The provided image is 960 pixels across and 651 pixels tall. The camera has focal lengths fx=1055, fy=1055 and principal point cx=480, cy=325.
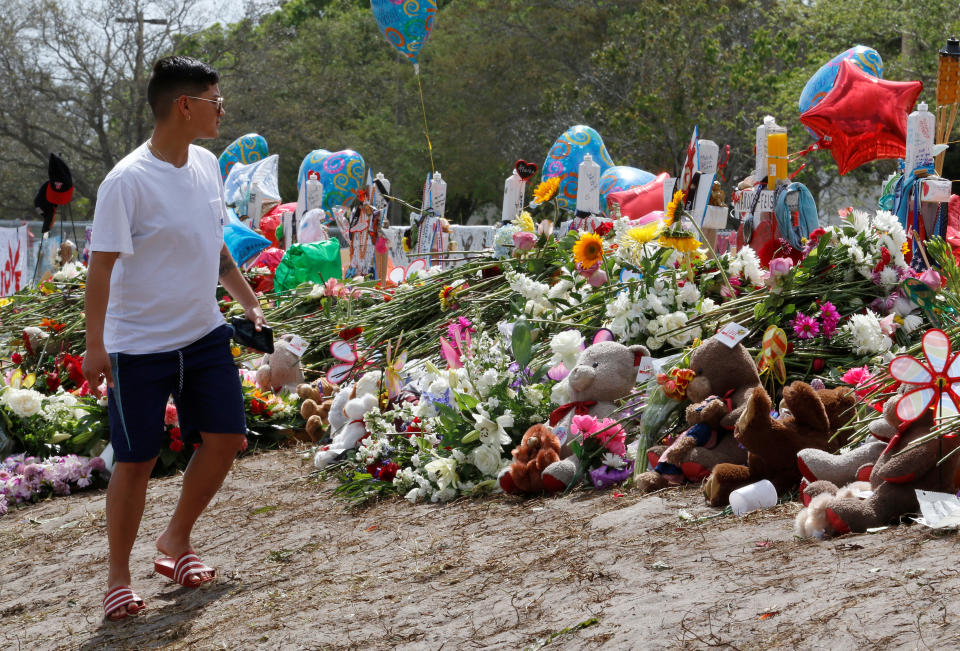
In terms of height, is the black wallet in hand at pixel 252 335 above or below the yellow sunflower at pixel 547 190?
below

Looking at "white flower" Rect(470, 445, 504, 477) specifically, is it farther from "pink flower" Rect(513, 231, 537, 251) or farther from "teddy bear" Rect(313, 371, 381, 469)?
"pink flower" Rect(513, 231, 537, 251)

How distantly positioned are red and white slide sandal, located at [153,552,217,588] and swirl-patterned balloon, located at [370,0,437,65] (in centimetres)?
837

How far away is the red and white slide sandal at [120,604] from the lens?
10.7 feet

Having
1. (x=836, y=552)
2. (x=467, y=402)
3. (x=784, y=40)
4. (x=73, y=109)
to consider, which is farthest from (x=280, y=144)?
(x=836, y=552)

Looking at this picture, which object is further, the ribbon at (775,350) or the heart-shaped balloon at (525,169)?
the heart-shaped balloon at (525,169)

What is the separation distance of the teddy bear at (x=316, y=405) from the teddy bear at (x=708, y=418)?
232 centimetres

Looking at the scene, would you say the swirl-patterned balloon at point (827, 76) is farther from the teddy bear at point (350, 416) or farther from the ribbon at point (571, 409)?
the teddy bear at point (350, 416)

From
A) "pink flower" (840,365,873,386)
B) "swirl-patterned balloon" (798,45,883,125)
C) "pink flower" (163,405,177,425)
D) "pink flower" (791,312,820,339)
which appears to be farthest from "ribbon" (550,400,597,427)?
"swirl-patterned balloon" (798,45,883,125)

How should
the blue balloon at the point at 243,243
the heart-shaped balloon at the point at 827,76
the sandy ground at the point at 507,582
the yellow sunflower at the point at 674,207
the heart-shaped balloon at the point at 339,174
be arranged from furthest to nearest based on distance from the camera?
the heart-shaped balloon at the point at 339,174 → the blue balloon at the point at 243,243 → the heart-shaped balloon at the point at 827,76 → the yellow sunflower at the point at 674,207 → the sandy ground at the point at 507,582

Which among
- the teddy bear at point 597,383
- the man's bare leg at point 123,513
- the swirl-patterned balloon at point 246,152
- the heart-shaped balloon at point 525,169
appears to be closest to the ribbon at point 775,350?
the teddy bear at point 597,383

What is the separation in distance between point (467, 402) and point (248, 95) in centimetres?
2295

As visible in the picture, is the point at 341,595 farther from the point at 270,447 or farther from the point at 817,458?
the point at 270,447

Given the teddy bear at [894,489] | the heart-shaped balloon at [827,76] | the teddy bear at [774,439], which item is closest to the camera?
the teddy bear at [894,489]

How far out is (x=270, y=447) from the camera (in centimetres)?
604
